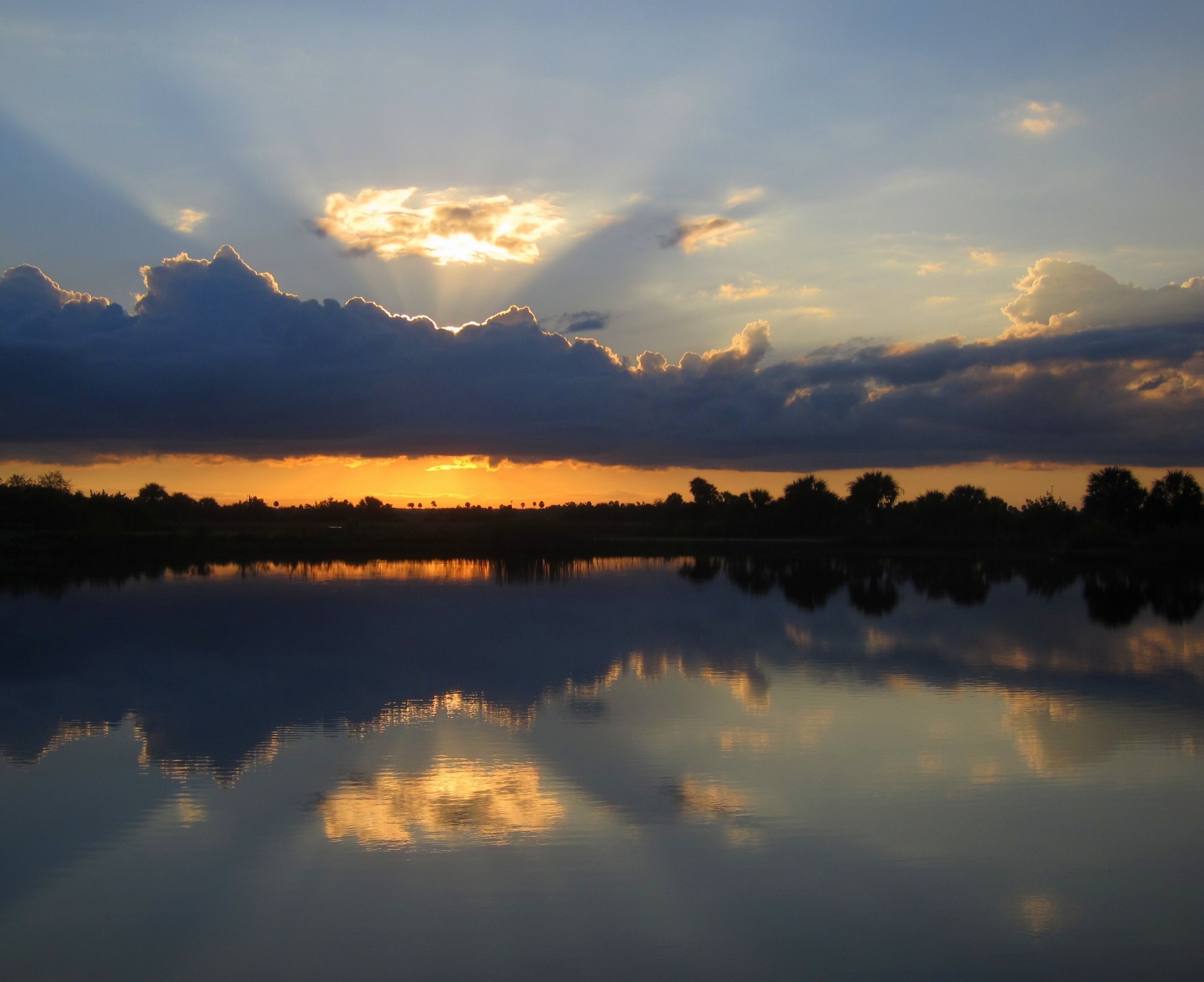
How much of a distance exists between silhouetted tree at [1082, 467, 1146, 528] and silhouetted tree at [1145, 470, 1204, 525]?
1.49 meters

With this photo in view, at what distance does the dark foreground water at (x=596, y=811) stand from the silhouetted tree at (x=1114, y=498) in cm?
6762

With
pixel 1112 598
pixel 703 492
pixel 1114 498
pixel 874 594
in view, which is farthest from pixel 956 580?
pixel 703 492

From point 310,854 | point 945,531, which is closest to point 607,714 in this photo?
point 310,854

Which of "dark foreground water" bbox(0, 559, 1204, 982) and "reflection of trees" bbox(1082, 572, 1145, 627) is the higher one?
"dark foreground water" bbox(0, 559, 1204, 982)

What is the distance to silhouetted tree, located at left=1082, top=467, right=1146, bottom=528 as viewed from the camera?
7944cm

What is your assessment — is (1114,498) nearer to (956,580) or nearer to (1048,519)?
(1048,519)

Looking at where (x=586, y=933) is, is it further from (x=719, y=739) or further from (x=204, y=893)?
(x=719, y=739)

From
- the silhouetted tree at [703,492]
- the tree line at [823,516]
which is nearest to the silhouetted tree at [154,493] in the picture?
the tree line at [823,516]

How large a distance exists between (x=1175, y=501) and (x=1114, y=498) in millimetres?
5423

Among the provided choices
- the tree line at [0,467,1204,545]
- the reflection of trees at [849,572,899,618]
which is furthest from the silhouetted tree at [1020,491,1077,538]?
the reflection of trees at [849,572,899,618]

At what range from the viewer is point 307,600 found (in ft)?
93.2

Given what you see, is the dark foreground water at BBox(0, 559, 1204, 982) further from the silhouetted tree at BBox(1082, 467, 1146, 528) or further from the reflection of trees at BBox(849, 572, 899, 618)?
the silhouetted tree at BBox(1082, 467, 1146, 528)

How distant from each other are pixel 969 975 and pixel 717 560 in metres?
53.4

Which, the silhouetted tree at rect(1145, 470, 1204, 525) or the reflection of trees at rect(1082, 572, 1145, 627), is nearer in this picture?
the reflection of trees at rect(1082, 572, 1145, 627)
